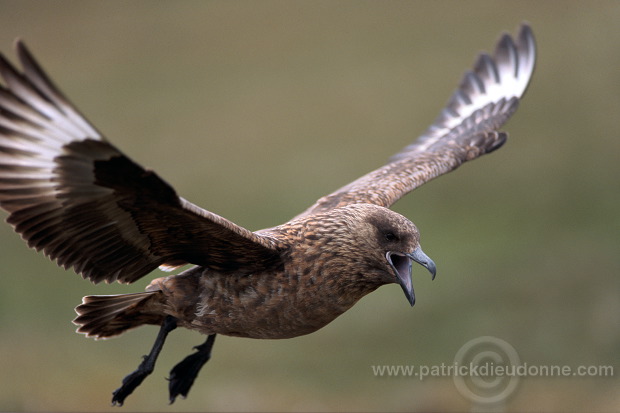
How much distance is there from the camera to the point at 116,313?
578 centimetres

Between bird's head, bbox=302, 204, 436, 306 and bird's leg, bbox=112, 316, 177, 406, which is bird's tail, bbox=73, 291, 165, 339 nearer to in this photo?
bird's leg, bbox=112, 316, 177, 406

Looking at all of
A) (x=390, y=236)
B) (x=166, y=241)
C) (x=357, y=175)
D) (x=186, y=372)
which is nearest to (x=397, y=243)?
(x=390, y=236)

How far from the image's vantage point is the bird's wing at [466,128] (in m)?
6.60

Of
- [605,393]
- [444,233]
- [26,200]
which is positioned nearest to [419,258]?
[26,200]

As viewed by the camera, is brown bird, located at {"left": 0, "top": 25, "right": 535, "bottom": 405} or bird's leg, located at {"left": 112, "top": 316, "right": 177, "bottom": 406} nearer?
brown bird, located at {"left": 0, "top": 25, "right": 535, "bottom": 405}

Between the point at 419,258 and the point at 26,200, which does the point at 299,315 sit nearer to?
the point at 419,258

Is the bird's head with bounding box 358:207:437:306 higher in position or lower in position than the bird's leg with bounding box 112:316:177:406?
higher

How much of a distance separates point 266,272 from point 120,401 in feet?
3.54

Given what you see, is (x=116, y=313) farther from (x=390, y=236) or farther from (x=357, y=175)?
(x=357, y=175)

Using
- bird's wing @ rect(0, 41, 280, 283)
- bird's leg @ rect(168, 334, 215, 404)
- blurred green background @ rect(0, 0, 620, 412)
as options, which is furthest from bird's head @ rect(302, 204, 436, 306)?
blurred green background @ rect(0, 0, 620, 412)

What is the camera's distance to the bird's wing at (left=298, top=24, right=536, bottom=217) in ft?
21.6

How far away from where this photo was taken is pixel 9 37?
1675cm

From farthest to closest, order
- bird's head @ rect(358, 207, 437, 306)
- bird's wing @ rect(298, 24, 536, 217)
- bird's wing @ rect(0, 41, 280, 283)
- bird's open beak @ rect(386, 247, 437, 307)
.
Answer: bird's wing @ rect(298, 24, 536, 217), bird's head @ rect(358, 207, 437, 306), bird's open beak @ rect(386, 247, 437, 307), bird's wing @ rect(0, 41, 280, 283)

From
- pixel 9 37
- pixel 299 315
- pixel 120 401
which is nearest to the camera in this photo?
pixel 299 315
